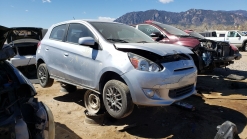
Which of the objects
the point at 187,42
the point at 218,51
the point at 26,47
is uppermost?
the point at 187,42

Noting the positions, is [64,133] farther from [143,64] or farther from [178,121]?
[178,121]

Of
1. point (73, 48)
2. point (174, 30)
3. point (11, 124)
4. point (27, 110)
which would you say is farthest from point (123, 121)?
point (174, 30)

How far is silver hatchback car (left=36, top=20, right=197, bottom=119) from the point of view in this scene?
10.2 feet

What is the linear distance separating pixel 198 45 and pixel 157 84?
11.5ft

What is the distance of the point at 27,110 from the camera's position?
2.04m

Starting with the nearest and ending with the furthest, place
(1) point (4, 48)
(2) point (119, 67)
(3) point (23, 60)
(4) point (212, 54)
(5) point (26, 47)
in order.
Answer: (1) point (4, 48) → (2) point (119, 67) → (4) point (212, 54) → (3) point (23, 60) → (5) point (26, 47)

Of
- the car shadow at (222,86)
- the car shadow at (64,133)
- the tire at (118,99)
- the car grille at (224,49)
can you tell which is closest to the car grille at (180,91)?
the tire at (118,99)

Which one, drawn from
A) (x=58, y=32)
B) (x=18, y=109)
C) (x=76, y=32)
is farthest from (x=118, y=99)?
(x=58, y=32)

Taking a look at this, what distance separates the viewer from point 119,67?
3201 mm

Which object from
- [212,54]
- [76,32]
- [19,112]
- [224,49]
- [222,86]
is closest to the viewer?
[19,112]

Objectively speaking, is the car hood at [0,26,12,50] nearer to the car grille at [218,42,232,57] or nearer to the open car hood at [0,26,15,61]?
the open car hood at [0,26,15,61]

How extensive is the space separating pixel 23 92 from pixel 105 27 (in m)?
2.39

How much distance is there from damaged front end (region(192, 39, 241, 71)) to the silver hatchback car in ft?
7.44

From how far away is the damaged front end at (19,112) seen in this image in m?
1.69
